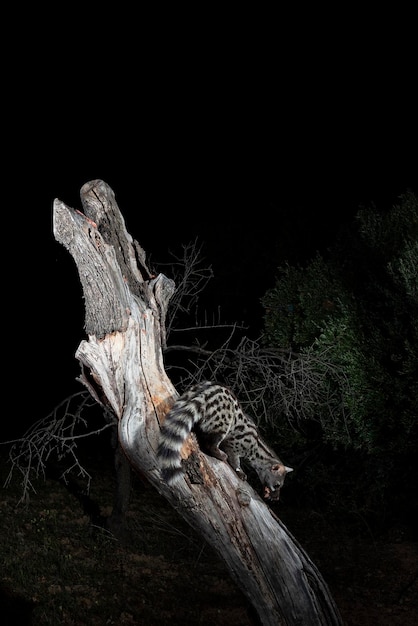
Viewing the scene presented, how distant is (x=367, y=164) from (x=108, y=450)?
32.1 feet

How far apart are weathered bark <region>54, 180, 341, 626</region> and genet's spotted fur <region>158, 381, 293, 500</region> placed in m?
0.10

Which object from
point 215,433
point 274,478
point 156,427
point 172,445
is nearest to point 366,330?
point 274,478

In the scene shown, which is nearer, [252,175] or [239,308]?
[239,308]

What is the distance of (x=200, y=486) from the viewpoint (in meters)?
4.09

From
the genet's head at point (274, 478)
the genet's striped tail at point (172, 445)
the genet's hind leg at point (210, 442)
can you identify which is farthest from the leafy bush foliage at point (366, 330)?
the genet's striped tail at point (172, 445)

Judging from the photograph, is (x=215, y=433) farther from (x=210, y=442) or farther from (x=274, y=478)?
(x=274, y=478)

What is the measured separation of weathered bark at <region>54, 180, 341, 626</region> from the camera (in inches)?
161

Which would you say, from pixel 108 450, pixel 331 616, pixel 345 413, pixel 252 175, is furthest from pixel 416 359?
pixel 252 175

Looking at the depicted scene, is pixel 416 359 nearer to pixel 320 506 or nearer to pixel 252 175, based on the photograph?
pixel 320 506

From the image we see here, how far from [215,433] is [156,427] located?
1.07 meters

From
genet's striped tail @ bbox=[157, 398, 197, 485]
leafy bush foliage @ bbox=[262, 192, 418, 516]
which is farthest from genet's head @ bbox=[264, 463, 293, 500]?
genet's striped tail @ bbox=[157, 398, 197, 485]

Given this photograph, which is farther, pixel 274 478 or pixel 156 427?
pixel 274 478

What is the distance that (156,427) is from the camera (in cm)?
418

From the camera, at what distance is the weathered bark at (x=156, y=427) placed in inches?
161
